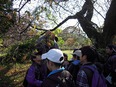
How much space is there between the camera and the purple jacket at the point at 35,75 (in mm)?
5305

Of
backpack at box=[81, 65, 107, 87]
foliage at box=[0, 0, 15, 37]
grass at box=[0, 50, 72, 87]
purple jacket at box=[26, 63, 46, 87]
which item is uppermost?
foliage at box=[0, 0, 15, 37]

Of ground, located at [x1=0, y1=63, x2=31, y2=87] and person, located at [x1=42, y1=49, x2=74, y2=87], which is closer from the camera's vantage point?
person, located at [x1=42, y1=49, x2=74, y2=87]

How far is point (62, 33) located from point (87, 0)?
217cm

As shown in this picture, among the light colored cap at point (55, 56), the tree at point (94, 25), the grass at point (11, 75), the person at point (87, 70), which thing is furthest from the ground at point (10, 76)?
the light colored cap at point (55, 56)

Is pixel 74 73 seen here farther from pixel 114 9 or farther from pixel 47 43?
pixel 114 9

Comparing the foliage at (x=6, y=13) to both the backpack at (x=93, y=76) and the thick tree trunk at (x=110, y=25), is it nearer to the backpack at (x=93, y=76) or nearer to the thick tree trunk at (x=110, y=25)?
the backpack at (x=93, y=76)

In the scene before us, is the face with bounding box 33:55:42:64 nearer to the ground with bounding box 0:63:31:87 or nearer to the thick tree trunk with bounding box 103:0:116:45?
the ground with bounding box 0:63:31:87

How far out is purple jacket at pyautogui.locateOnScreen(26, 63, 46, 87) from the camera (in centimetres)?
530

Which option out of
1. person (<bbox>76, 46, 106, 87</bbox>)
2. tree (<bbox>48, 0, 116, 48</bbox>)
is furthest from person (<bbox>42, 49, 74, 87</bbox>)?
tree (<bbox>48, 0, 116, 48</bbox>)

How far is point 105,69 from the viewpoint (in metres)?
6.00

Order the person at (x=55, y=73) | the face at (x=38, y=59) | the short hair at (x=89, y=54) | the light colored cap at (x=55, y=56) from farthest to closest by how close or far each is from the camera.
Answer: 1. the face at (x=38, y=59)
2. the short hair at (x=89, y=54)
3. the light colored cap at (x=55, y=56)
4. the person at (x=55, y=73)

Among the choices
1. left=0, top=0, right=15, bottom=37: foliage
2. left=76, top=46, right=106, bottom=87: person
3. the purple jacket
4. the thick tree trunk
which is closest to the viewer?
left=76, top=46, right=106, bottom=87: person

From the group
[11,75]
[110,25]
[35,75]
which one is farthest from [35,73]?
[11,75]

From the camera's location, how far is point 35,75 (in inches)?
213
